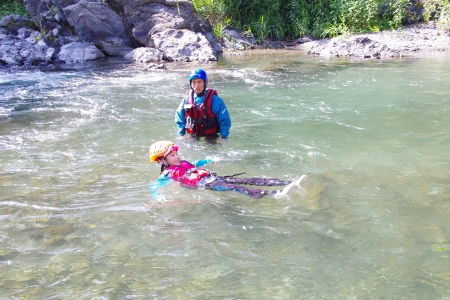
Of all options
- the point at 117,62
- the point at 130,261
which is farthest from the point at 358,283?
the point at 117,62

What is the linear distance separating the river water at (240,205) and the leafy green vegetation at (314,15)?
9312 mm

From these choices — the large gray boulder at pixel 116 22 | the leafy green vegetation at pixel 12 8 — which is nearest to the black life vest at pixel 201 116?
the large gray boulder at pixel 116 22

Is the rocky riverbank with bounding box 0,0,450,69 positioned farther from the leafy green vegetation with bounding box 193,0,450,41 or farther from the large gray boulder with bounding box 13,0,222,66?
the leafy green vegetation with bounding box 193,0,450,41

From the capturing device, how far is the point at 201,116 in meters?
6.32

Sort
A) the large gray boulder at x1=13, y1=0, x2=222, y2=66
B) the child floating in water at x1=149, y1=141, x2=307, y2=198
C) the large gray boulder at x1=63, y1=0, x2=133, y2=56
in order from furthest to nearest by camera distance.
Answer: the large gray boulder at x1=63, y1=0, x2=133, y2=56 → the large gray boulder at x1=13, y1=0, x2=222, y2=66 → the child floating in water at x1=149, y1=141, x2=307, y2=198

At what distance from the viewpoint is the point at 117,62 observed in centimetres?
1552

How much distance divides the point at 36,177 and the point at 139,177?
1287 mm

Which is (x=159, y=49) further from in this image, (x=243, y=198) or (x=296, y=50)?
(x=243, y=198)

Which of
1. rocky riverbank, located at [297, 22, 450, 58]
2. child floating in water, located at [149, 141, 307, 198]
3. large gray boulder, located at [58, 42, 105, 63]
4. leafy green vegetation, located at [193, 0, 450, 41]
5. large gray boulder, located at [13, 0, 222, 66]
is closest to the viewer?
child floating in water, located at [149, 141, 307, 198]

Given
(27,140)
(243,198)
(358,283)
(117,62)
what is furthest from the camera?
(117,62)

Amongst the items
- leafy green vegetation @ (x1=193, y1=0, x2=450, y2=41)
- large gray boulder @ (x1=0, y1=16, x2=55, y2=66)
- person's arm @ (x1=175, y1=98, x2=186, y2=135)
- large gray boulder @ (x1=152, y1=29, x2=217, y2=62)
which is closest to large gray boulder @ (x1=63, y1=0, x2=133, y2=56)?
large gray boulder @ (x1=0, y1=16, x2=55, y2=66)

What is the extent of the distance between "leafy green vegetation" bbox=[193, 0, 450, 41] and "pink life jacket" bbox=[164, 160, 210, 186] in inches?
567

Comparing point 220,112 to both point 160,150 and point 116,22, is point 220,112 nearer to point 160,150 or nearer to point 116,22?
point 160,150

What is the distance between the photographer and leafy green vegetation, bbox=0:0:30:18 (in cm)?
1967
